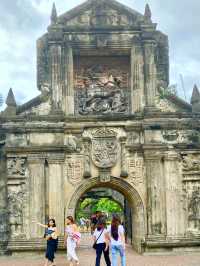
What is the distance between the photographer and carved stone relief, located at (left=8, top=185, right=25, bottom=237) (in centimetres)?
1756

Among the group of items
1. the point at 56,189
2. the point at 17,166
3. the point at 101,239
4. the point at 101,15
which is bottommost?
the point at 101,239

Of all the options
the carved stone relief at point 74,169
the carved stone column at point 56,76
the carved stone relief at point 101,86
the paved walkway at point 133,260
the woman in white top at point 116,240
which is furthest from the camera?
the carved stone relief at point 101,86

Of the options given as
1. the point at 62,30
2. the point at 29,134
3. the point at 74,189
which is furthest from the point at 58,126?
the point at 62,30

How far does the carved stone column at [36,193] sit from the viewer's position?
17.6 m

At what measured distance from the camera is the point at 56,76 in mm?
18531

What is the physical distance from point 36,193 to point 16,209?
81cm

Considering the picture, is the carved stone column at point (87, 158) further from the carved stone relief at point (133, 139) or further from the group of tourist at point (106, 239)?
the group of tourist at point (106, 239)

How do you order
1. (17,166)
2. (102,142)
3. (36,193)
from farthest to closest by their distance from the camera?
(102,142) → (17,166) → (36,193)

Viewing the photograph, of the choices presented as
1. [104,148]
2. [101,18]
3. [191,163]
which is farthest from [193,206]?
[101,18]

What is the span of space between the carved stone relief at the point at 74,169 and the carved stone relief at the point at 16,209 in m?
1.60

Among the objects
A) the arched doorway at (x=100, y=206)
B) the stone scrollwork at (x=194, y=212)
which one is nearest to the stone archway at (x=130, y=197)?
the stone scrollwork at (x=194, y=212)

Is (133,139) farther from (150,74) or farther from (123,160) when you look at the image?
(150,74)

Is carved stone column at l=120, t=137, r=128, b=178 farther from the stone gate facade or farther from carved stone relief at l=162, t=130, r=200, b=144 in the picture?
carved stone relief at l=162, t=130, r=200, b=144

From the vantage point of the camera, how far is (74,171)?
18.1m
